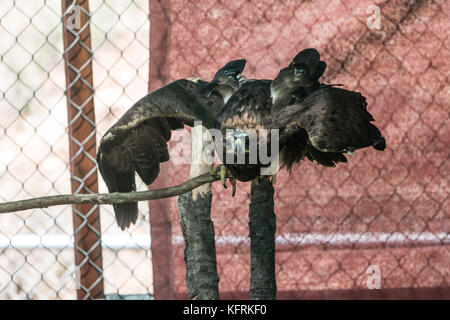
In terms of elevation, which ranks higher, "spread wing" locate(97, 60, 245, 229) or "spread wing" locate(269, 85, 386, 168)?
"spread wing" locate(97, 60, 245, 229)

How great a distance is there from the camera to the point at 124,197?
1.02 m

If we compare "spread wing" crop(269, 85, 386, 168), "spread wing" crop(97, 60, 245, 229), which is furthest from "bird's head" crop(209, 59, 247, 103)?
"spread wing" crop(269, 85, 386, 168)

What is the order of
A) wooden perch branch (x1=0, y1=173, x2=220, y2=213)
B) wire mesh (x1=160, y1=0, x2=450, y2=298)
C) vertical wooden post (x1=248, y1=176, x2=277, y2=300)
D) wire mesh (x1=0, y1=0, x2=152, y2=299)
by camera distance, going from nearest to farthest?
1. wooden perch branch (x1=0, y1=173, x2=220, y2=213)
2. vertical wooden post (x1=248, y1=176, x2=277, y2=300)
3. wire mesh (x1=160, y1=0, x2=450, y2=298)
4. wire mesh (x1=0, y1=0, x2=152, y2=299)

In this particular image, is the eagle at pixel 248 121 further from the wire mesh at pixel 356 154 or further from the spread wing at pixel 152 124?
the wire mesh at pixel 356 154

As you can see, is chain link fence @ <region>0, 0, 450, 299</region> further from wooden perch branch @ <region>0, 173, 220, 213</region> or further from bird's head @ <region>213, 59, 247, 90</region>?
wooden perch branch @ <region>0, 173, 220, 213</region>

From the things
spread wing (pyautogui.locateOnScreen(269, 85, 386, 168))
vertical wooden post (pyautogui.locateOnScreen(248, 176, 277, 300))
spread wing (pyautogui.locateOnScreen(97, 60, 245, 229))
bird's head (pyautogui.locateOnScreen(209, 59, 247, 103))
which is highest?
bird's head (pyautogui.locateOnScreen(209, 59, 247, 103))

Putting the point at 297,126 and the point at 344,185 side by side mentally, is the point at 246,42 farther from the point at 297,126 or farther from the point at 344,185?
the point at 297,126

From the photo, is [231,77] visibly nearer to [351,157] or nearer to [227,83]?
[227,83]

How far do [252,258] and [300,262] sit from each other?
2.00 feet

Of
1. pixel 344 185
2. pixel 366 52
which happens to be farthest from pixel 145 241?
pixel 366 52

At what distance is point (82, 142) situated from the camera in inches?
72.2

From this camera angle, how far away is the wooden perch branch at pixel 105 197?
3.34 feet

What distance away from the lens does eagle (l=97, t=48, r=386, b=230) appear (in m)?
1.10

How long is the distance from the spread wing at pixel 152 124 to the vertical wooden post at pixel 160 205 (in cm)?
34
